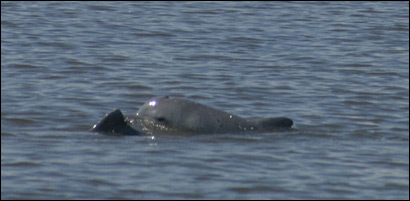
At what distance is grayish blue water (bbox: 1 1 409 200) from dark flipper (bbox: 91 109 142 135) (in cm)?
19

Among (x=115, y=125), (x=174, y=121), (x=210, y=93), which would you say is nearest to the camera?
(x=115, y=125)

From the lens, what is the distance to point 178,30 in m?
22.5

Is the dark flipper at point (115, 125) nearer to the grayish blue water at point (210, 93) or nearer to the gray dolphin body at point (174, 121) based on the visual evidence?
the gray dolphin body at point (174, 121)

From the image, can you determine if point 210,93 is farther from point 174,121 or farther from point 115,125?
point 115,125

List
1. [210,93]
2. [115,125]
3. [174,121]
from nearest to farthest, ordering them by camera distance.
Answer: [115,125]
[174,121]
[210,93]

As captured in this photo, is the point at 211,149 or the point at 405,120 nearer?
the point at 211,149

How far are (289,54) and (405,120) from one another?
208 inches

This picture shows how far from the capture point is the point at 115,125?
13.3m

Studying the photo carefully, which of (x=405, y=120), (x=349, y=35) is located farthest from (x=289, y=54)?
(x=405, y=120)

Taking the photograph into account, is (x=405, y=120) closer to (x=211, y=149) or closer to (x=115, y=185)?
(x=211, y=149)

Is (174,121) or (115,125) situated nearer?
(115,125)

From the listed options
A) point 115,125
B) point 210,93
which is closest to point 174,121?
point 115,125

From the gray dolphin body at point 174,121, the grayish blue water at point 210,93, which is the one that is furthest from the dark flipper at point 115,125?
the grayish blue water at point 210,93

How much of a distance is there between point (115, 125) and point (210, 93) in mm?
3186
